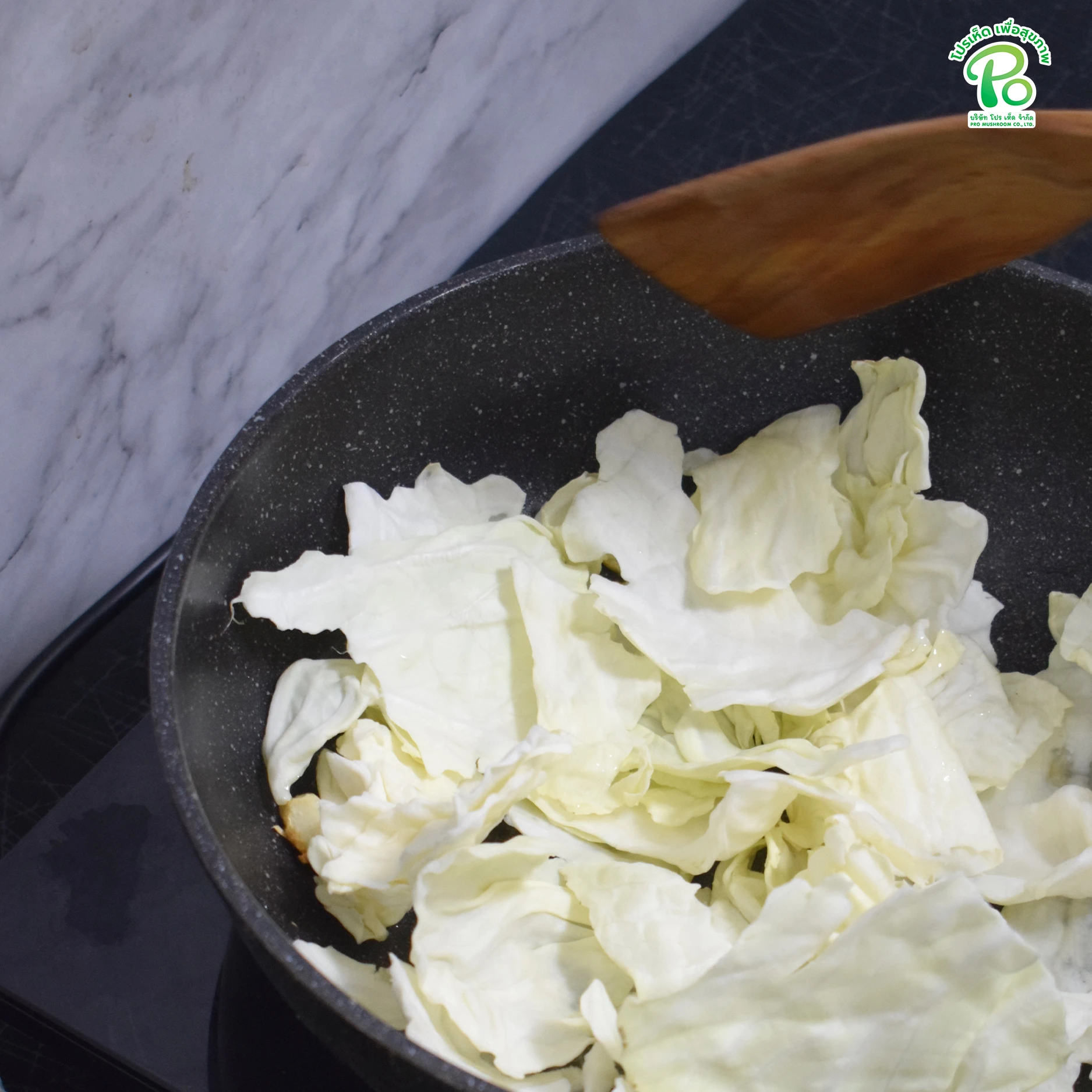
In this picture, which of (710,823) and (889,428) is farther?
(889,428)

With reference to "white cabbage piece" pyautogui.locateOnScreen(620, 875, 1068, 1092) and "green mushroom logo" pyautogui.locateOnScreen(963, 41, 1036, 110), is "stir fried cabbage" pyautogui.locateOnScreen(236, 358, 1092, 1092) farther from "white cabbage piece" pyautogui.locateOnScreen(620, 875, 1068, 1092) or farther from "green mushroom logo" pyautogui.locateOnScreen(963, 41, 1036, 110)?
"green mushroom logo" pyautogui.locateOnScreen(963, 41, 1036, 110)

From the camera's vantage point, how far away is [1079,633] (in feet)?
2.85

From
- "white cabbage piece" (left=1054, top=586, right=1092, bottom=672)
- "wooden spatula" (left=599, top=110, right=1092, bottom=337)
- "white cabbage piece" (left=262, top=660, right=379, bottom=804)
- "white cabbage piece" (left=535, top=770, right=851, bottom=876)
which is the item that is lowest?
"white cabbage piece" (left=1054, top=586, right=1092, bottom=672)

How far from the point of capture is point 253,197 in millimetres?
959

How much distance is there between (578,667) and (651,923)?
0.68ft

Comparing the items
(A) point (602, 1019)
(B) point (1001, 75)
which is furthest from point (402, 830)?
(B) point (1001, 75)

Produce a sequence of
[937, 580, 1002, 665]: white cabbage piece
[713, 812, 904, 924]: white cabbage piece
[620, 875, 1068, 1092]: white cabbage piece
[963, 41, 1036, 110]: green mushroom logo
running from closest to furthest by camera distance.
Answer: [620, 875, 1068, 1092]: white cabbage piece < [713, 812, 904, 924]: white cabbage piece < [937, 580, 1002, 665]: white cabbage piece < [963, 41, 1036, 110]: green mushroom logo

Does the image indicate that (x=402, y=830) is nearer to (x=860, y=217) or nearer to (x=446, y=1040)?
(x=446, y=1040)

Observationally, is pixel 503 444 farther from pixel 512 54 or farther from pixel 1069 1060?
pixel 1069 1060

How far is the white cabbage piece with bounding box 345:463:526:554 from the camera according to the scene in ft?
2.86

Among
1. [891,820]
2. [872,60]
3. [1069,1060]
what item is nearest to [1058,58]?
[872,60]

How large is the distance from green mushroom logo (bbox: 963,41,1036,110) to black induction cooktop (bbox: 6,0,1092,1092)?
22 mm

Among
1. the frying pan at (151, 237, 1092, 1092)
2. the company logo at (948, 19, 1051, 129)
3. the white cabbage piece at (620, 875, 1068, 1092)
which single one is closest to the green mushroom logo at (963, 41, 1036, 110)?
the company logo at (948, 19, 1051, 129)

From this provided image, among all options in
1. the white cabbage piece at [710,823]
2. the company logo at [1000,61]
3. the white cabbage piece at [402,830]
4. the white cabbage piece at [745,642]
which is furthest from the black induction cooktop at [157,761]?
the white cabbage piece at [745,642]
